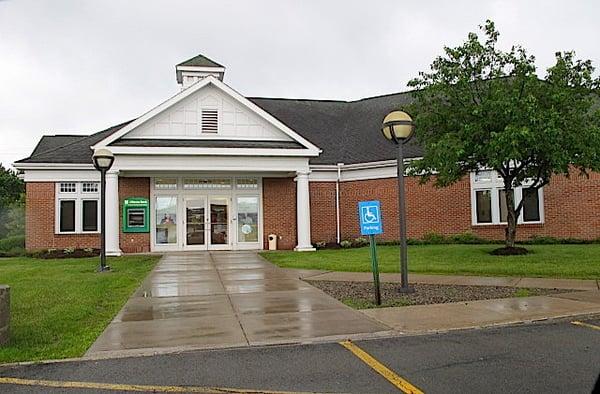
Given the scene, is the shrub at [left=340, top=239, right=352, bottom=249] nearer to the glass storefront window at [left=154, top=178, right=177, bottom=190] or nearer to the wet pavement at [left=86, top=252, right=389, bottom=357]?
the glass storefront window at [left=154, top=178, right=177, bottom=190]

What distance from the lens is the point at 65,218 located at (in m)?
21.7

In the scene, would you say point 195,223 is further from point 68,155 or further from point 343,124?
point 343,124

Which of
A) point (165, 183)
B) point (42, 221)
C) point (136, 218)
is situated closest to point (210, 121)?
point (165, 183)

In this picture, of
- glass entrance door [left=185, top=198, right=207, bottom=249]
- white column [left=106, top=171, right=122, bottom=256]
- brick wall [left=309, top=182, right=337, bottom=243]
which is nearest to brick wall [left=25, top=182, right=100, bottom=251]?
white column [left=106, top=171, right=122, bottom=256]

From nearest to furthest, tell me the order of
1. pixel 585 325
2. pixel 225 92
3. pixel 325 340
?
1. pixel 325 340
2. pixel 585 325
3. pixel 225 92

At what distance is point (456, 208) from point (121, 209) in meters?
13.3

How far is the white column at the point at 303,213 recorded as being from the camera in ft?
68.7

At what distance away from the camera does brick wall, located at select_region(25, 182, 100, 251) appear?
69.7 feet

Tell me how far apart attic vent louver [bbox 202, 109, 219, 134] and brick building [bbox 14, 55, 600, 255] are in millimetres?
39

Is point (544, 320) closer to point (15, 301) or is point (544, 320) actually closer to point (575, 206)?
point (15, 301)

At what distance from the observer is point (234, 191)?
2250 cm

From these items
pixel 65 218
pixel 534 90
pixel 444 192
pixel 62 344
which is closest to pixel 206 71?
pixel 65 218

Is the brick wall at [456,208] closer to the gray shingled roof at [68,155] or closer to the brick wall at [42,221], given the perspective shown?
the gray shingled roof at [68,155]

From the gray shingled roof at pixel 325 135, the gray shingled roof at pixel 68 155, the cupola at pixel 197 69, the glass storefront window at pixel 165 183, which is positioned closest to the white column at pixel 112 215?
the gray shingled roof at pixel 325 135
